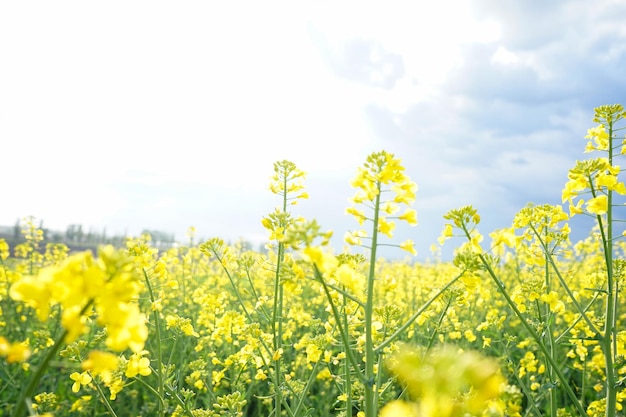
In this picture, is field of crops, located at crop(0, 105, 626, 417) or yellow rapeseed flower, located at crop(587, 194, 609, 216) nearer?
field of crops, located at crop(0, 105, 626, 417)

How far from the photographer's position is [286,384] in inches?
128

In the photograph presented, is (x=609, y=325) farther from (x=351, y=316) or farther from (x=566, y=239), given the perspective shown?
(x=351, y=316)

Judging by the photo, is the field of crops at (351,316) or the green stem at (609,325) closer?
the field of crops at (351,316)

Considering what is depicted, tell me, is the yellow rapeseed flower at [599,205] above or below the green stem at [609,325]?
above

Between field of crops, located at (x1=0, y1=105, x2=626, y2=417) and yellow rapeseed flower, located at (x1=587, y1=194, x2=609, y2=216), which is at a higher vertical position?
yellow rapeseed flower, located at (x1=587, y1=194, x2=609, y2=216)

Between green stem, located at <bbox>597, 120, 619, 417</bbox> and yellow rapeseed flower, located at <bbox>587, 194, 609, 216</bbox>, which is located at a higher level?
yellow rapeseed flower, located at <bbox>587, 194, 609, 216</bbox>

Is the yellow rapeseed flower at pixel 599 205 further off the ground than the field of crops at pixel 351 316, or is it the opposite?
the yellow rapeseed flower at pixel 599 205

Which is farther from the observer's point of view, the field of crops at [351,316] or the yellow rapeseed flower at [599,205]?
the yellow rapeseed flower at [599,205]

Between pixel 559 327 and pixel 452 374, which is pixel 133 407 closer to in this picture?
pixel 452 374

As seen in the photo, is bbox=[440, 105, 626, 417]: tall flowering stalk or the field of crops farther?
bbox=[440, 105, 626, 417]: tall flowering stalk

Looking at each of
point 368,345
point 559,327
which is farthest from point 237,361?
point 559,327

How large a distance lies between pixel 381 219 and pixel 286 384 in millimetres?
1729

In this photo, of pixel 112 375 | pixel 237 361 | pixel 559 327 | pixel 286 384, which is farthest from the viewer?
pixel 559 327

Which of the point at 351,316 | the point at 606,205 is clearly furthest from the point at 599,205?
the point at 351,316
